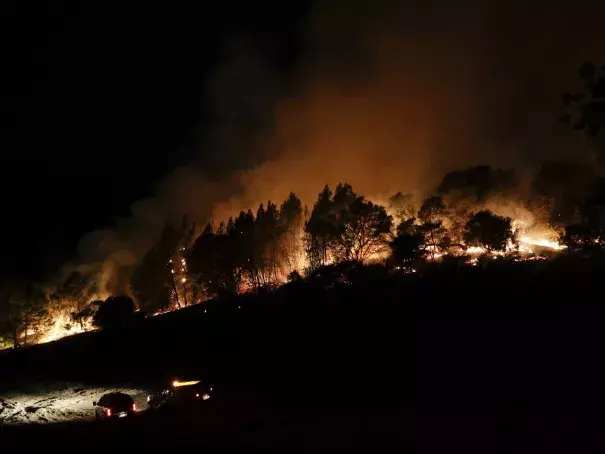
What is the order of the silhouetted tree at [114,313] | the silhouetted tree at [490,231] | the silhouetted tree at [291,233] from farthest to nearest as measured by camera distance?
the silhouetted tree at [291,233] < the silhouetted tree at [114,313] < the silhouetted tree at [490,231]

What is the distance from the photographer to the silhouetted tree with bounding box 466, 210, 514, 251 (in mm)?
37594

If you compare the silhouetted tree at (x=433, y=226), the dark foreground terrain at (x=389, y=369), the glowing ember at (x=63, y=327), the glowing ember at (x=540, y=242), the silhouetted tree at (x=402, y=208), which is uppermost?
the silhouetted tree at (x=402, y=208)

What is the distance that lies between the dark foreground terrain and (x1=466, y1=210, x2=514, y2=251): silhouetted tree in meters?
6.73

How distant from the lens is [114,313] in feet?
159

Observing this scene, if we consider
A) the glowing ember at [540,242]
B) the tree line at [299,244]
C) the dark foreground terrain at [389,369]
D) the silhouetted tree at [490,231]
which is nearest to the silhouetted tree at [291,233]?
the tree line at [299,244]

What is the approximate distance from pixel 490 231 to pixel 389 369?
75.5 feet

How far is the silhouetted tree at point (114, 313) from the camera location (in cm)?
4756

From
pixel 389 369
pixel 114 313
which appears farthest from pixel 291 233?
pixel 389 369

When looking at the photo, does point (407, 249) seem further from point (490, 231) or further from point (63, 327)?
point (63, 327)

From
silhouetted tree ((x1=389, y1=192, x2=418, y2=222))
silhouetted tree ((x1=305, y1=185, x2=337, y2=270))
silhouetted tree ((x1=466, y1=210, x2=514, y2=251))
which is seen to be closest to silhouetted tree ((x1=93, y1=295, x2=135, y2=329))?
silhouetted tree ((x1=305, y1=185, x2=337, y2=270))

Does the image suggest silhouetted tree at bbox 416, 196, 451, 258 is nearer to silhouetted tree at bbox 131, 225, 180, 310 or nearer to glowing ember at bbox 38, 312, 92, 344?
silhouetted tree at bbox 131, 225, 180, 310

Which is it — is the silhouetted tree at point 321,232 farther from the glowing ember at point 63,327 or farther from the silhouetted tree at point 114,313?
the glowing ember at point 63,327

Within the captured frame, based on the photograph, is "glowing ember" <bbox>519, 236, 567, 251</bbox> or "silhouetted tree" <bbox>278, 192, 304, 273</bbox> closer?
"glowing ember" <bbox>519, 236, 567, 251</bbox>

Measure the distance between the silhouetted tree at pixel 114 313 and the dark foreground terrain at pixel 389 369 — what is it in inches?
506
